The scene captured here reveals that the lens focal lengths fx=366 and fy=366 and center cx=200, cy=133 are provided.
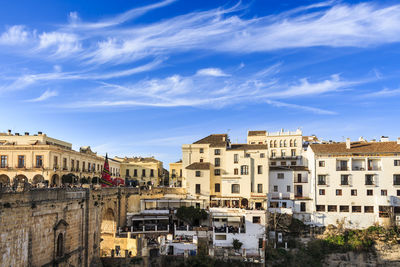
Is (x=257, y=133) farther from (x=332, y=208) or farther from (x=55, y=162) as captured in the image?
(x=55, y=162)

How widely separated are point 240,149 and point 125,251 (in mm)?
21705

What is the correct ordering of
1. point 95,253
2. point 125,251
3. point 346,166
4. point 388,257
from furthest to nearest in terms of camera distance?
point 346,166 < point 388,257 < point 125,251 < point 95,253

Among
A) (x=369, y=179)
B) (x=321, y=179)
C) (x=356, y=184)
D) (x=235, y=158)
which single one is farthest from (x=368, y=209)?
(x=235, y=158)

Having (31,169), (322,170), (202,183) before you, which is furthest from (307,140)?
(31,169)

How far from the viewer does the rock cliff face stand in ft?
135

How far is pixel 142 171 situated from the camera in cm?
6544

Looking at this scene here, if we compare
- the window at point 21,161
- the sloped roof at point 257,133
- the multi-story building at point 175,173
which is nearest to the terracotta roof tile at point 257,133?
the sloped roof at point 257,133

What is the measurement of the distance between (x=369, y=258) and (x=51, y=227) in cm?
3490

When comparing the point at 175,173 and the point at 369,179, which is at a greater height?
the point at 175,173

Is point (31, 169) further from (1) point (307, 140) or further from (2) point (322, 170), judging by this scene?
(1) point (307, 140)

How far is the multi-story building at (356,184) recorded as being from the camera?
44000 millimetres

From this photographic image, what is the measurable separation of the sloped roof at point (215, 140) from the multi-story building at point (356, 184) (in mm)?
12412

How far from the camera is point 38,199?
21.0 m

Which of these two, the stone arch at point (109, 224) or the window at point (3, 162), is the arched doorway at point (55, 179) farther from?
the stone arch at point (109, 224)
